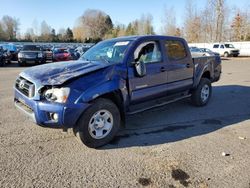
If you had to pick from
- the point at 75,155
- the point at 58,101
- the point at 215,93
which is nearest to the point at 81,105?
the point at 58,101

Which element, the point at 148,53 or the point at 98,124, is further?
the point at 148,53

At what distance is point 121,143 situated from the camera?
468 centimetres

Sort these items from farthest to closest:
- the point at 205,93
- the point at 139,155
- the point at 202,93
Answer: the point at 205,93, the point at 202,93, the point at 139,155

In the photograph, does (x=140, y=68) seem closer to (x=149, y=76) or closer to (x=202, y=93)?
(x=149, y=76)

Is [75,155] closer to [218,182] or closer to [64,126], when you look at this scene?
[64,126]

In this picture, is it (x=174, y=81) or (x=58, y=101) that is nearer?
(x=58, y=101)

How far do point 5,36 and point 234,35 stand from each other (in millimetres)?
70640

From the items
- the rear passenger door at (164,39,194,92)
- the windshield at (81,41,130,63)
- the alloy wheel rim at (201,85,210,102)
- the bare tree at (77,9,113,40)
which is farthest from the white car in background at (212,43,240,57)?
the bare tree at (77,9,113,40)

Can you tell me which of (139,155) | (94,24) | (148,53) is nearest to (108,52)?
(148,53)

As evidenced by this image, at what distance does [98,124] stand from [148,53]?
188 cm

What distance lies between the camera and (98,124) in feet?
14.8

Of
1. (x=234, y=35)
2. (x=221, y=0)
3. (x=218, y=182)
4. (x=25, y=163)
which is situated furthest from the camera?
(x=234, y=35)

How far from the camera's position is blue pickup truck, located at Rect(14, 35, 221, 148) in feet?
13.4

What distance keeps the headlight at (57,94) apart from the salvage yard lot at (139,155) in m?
0.90
